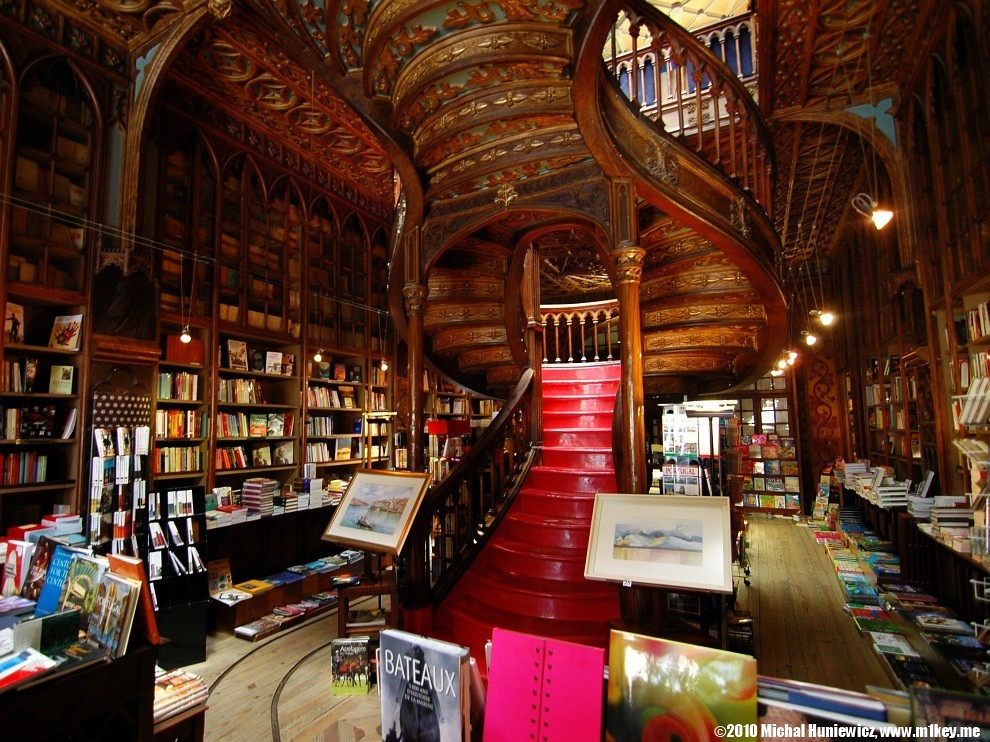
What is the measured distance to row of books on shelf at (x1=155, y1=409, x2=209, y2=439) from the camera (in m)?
4.44

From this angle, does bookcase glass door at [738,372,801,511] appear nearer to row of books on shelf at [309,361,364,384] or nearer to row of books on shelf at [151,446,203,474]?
row of books on shelf at [309,361,364,384]

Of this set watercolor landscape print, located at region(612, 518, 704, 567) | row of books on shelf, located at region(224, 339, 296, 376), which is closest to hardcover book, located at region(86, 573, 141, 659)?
watercolor landscape print, located at region(612, 518, 704, 567)

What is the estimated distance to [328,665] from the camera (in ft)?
10.9

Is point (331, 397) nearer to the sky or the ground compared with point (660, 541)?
nearer to the sky

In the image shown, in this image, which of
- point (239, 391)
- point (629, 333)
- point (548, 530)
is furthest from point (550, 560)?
point (239, 391)

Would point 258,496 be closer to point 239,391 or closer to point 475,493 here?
point 239,391

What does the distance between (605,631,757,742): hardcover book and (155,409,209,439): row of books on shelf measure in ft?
14.4

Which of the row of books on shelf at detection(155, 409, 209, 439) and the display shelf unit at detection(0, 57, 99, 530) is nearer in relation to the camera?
the display shelf unit at detection(0, 57, 99, 530)

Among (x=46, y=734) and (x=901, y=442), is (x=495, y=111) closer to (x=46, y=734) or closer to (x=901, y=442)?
(x=46, y=734)

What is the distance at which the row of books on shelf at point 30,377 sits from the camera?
3555 mm

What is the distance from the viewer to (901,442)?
644cm

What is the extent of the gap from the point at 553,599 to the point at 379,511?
1.18 m

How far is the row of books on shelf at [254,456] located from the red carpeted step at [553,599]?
115 inches

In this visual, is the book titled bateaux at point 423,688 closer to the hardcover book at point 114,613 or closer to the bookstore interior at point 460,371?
the bookstore interior at point 460,371
